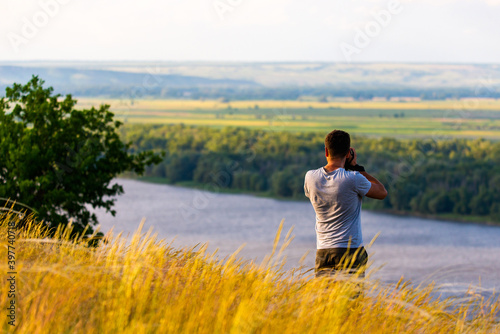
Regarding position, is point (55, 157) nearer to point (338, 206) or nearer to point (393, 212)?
point (338, 206)

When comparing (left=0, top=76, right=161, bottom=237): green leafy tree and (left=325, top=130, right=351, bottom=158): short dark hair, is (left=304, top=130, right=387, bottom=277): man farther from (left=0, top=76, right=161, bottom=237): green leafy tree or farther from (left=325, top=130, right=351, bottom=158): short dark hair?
(left=0, top=76, right=161, bottom=237): green leafy tree

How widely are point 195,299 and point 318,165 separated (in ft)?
328

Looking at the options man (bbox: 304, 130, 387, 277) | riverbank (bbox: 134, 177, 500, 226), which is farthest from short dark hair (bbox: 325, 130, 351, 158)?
riverbank (bbox: 134, 177, 500, 226)

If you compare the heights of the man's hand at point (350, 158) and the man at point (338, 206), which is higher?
the man's hand at point (350, 158)

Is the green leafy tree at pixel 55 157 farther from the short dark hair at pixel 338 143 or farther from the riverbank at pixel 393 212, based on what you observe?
the riverbank at pixel 393 212

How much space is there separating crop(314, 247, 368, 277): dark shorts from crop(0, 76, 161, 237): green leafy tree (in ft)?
45.3

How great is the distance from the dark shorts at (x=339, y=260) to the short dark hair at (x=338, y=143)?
0.77 meters

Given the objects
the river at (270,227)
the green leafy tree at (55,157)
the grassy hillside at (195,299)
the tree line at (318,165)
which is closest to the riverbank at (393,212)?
the tree line at (318,165)

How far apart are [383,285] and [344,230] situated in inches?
23.5

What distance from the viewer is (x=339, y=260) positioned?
5.12 m

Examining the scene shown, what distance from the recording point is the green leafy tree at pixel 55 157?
1872cm

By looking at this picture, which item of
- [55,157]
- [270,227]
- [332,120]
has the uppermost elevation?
[332,120]

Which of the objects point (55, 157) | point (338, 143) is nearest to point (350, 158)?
point (338, 143)

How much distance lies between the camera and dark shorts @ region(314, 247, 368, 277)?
5.06 metres
